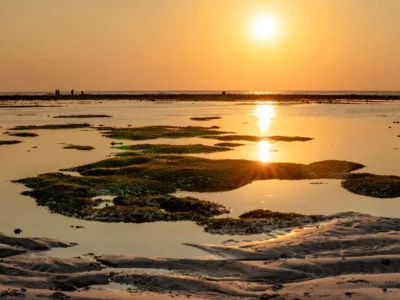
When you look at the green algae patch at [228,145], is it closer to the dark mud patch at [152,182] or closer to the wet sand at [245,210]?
the wet sand at [245,210]

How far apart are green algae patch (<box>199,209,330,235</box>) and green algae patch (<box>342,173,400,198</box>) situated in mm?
5852

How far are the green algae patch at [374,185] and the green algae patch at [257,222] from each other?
5852 millimetres

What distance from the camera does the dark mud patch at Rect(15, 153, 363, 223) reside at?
765 inches

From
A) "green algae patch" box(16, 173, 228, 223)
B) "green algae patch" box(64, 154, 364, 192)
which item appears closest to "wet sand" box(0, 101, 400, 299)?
"green algae patch" box(16, 173, 228, 223)

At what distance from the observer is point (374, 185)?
944 inches

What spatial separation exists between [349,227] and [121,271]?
7.82m

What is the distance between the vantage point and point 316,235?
15344 millimetres

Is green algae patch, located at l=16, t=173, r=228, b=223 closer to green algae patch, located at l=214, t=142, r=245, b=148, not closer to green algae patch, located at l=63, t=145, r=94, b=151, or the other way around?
green algae patch, located at l=63, t=145, r=94, b=151

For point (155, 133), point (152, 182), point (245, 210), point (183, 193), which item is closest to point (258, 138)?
point (155, 133)

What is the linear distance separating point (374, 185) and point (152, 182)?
35.3 feet

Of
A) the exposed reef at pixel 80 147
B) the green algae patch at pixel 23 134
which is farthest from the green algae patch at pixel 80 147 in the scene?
the green algae patch at pixel 23 134

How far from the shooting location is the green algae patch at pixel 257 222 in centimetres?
1697

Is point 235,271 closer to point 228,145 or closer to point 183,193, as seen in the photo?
point 183,193

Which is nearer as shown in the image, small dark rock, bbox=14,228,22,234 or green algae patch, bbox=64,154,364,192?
small dark rock, bbox=14,228,22,234
